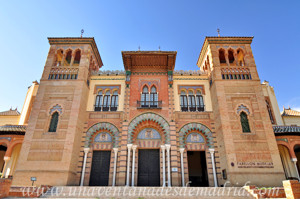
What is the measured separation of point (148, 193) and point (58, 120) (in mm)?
6999

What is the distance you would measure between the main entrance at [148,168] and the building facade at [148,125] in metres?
0.06

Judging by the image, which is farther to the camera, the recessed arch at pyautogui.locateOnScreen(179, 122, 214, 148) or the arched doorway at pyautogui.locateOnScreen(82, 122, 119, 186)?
the recessed arch at pyautogui.locateOnScreen(179, 122, 214, 148)

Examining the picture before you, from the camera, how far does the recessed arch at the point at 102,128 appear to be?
1223 centimetres

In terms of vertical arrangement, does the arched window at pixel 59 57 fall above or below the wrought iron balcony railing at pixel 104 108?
above

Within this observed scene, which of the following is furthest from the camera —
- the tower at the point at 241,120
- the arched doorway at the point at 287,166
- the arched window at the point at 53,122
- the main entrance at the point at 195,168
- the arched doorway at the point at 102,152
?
the main entrance at the point at 195,168

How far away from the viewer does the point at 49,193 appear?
8.80 metres

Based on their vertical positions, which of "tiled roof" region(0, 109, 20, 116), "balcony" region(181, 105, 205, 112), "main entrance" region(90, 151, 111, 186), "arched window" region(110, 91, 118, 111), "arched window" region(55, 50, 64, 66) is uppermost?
"arched window" region(55, 50, 64, 66)

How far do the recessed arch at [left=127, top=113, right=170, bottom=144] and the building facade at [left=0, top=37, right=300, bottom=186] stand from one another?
65mm

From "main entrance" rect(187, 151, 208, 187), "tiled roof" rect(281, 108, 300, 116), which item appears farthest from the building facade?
"tiled roof" rect(281, 108, 300, 116)

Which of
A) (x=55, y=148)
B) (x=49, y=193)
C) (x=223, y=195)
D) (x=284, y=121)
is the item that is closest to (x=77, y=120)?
(x=55, y=148)

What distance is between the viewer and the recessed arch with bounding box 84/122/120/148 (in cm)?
1223

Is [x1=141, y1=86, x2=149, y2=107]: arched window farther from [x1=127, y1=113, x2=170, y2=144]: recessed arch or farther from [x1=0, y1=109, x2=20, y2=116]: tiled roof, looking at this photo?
[x1=0, y1=109, x2=20, y2=116]: tiled roof

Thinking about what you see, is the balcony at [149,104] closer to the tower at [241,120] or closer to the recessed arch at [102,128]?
the recessed arch at [102,128]

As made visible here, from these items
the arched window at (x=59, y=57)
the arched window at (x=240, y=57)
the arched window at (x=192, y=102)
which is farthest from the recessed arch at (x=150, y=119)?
the arched window at (x=240, y=57)
